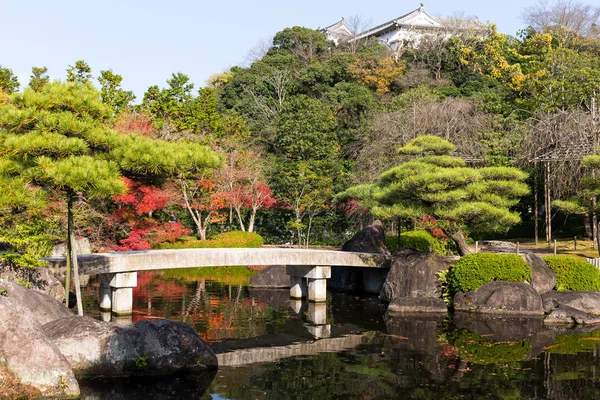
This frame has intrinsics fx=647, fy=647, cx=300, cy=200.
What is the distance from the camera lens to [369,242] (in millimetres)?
23953

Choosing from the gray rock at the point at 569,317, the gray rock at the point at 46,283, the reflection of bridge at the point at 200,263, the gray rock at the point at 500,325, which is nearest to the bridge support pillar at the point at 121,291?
Result: the reflection of bridge at the point at 200,263

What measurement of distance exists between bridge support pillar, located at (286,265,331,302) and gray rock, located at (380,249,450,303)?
2003 mm

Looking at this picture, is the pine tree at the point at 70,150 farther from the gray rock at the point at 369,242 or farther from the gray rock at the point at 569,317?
the gray rock at the point at 369,242

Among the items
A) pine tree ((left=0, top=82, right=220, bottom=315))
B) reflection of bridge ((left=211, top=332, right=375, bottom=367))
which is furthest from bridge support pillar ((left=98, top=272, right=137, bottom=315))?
reflection of bridge ((left=211, top=332, right=375, bottom=367))

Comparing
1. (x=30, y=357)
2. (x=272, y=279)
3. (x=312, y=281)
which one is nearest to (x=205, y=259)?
(x=312, y=281)

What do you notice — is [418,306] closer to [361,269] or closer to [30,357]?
[361,269]

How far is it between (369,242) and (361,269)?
1.05 m

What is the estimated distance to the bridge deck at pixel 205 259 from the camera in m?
17.0

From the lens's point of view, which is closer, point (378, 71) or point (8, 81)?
point (8, 81)

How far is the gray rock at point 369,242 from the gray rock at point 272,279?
8.37 ft

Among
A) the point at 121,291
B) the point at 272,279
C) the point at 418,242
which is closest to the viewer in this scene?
the point at 121,291

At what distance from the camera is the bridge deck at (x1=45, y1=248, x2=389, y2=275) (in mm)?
16969

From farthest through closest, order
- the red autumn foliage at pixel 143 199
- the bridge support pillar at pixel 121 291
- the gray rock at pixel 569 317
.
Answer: the red autumn foliage at pixel 143 199
the bridge support pillar at pixel 121 291
the gray rock at pixel 569 317

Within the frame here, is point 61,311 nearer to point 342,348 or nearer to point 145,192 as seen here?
point 342,348
